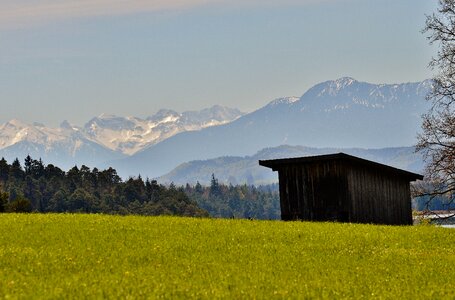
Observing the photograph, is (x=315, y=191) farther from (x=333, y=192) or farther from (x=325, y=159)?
(x=325, y=159)

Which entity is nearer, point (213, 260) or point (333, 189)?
point (213, 260)

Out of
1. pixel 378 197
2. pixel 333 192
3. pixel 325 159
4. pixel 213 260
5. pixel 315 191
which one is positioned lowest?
pixel 213 260

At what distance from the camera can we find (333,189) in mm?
53344

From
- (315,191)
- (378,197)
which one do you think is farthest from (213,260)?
(378,197)

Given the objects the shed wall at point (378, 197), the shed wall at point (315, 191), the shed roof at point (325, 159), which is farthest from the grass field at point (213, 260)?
the shed wall at point (378, 197)

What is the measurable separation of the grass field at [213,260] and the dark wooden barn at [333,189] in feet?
42.6

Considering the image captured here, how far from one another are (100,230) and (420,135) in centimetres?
2874

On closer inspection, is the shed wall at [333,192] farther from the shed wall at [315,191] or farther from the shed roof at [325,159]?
the shed roof at [325,159]

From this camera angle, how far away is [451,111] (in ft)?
181

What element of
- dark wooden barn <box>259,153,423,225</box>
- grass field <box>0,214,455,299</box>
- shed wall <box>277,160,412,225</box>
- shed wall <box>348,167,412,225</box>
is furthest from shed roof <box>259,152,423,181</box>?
grass field <box>0,214,455,299</box>

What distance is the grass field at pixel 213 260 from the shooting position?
879 inches

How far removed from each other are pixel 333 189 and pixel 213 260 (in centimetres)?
2666

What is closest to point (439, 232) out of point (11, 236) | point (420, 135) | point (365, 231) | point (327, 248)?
point (365, 231)

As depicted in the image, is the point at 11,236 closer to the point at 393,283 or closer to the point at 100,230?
the point at 100,230
